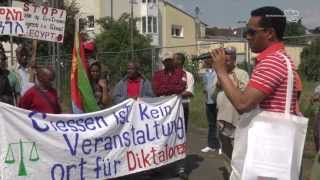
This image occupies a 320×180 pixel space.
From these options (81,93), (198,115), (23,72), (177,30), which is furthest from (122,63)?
(177,30)

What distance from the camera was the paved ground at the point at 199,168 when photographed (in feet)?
32.7

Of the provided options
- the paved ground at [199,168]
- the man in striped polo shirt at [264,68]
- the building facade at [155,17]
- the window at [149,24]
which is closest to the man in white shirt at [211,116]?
the paved ground at [199,168]

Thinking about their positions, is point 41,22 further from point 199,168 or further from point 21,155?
point 21,155

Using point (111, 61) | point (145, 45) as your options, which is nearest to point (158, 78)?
point (111, 61)

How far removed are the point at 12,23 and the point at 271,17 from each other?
8.46m

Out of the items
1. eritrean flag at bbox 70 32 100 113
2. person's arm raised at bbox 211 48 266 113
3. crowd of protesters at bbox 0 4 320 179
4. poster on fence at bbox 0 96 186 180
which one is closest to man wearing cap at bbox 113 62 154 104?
crowd of protesters at bbox 0 4 320 179

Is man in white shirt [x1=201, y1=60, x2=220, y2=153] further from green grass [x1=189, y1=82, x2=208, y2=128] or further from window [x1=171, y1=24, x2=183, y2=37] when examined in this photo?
window [x1=171, y1=24, x2=183, y2=37]

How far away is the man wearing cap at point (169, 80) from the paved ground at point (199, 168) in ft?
3.70

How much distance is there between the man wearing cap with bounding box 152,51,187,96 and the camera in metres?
10.3

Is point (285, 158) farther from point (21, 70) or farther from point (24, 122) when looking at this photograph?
point (21, 70)

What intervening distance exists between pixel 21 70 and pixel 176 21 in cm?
6125

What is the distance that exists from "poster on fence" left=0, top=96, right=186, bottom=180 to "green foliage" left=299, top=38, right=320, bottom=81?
22464 mm

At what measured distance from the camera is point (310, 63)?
124 ft

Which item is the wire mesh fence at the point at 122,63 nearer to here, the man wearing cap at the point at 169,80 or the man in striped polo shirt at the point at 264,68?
the man wearing cap at the point at 169,80
